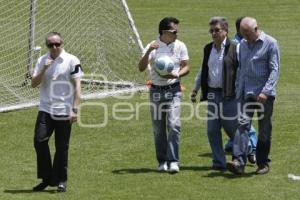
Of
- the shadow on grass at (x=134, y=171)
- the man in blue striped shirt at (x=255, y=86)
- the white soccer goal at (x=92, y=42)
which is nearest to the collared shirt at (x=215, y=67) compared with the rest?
the man in blue striped shirt at (x=255, y=86)

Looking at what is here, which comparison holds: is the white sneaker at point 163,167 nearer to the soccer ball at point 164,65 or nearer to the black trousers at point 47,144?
the soccer ball at point 164,65

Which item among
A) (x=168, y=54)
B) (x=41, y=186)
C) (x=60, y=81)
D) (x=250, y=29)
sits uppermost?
(x=250, y=29)

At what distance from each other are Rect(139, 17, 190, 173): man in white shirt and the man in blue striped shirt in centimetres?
83

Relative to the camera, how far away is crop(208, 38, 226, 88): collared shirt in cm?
1271

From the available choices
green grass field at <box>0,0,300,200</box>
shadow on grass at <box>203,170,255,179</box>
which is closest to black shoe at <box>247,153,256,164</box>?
green grass field at <box>0,0,300,200</box>

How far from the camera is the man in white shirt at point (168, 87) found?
41.7ft

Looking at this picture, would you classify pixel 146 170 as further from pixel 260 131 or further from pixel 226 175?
pixel 260 131

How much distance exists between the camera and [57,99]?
37.7ft

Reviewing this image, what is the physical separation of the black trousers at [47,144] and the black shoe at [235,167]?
2237mm

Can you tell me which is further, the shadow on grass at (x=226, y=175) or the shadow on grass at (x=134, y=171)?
the shadow on grass at (x=134, y=171)

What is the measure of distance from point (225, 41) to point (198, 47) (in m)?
13.2

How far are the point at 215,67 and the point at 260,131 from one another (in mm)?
1071

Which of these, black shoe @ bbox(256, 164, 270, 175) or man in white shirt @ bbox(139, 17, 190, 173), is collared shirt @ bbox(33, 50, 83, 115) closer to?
man in white shirt @ bbox(139, 17, 190, 173)

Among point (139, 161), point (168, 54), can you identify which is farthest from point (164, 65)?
point (139, 161)
